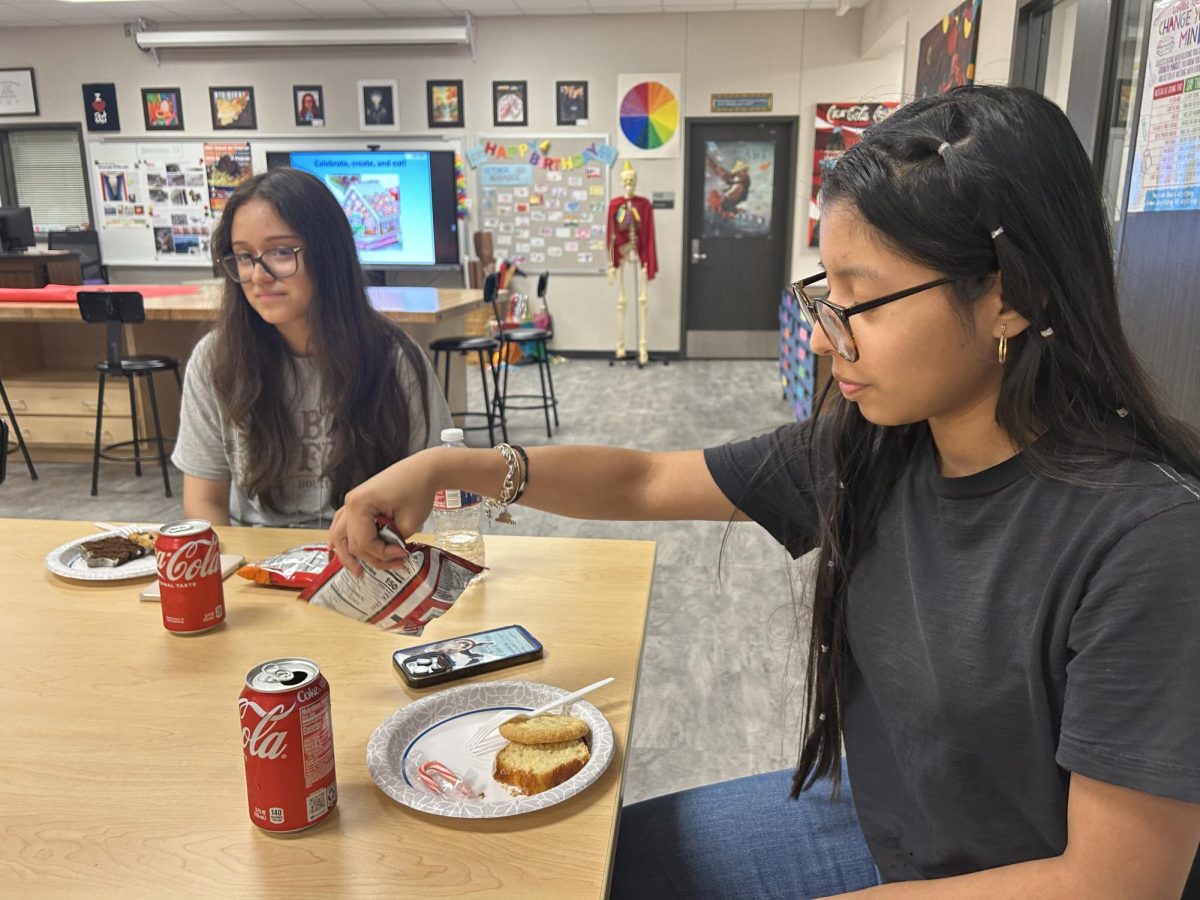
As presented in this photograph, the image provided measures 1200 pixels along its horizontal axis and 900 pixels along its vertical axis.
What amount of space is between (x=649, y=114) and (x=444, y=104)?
68.8 inches

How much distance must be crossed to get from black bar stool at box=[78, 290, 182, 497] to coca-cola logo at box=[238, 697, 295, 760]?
364 cm

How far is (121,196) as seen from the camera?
7.74m

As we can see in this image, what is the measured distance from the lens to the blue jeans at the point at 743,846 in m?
1.00

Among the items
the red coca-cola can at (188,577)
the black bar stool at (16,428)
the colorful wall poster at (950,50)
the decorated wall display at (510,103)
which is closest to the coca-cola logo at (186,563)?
the red coca-cola can at (188,577)

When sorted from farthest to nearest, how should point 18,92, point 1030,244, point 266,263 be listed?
point 18,92
point 266,263
point 1030,244

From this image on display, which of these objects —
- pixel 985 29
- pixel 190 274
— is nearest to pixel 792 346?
pixel 985 29

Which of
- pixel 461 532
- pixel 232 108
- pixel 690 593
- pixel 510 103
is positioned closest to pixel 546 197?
pixel 510 103

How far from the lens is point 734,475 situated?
3.63ft

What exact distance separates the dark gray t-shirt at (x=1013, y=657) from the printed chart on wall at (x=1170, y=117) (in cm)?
162

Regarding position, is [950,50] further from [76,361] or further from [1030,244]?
[76,361]

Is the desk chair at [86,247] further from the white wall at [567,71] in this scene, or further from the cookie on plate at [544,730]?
the cookie on plate at [544,730]

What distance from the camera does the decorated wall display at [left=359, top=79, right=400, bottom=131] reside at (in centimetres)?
735

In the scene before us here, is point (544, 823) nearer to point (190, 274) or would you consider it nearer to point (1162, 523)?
point (1162, 523)

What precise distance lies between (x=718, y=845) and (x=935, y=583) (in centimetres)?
44
